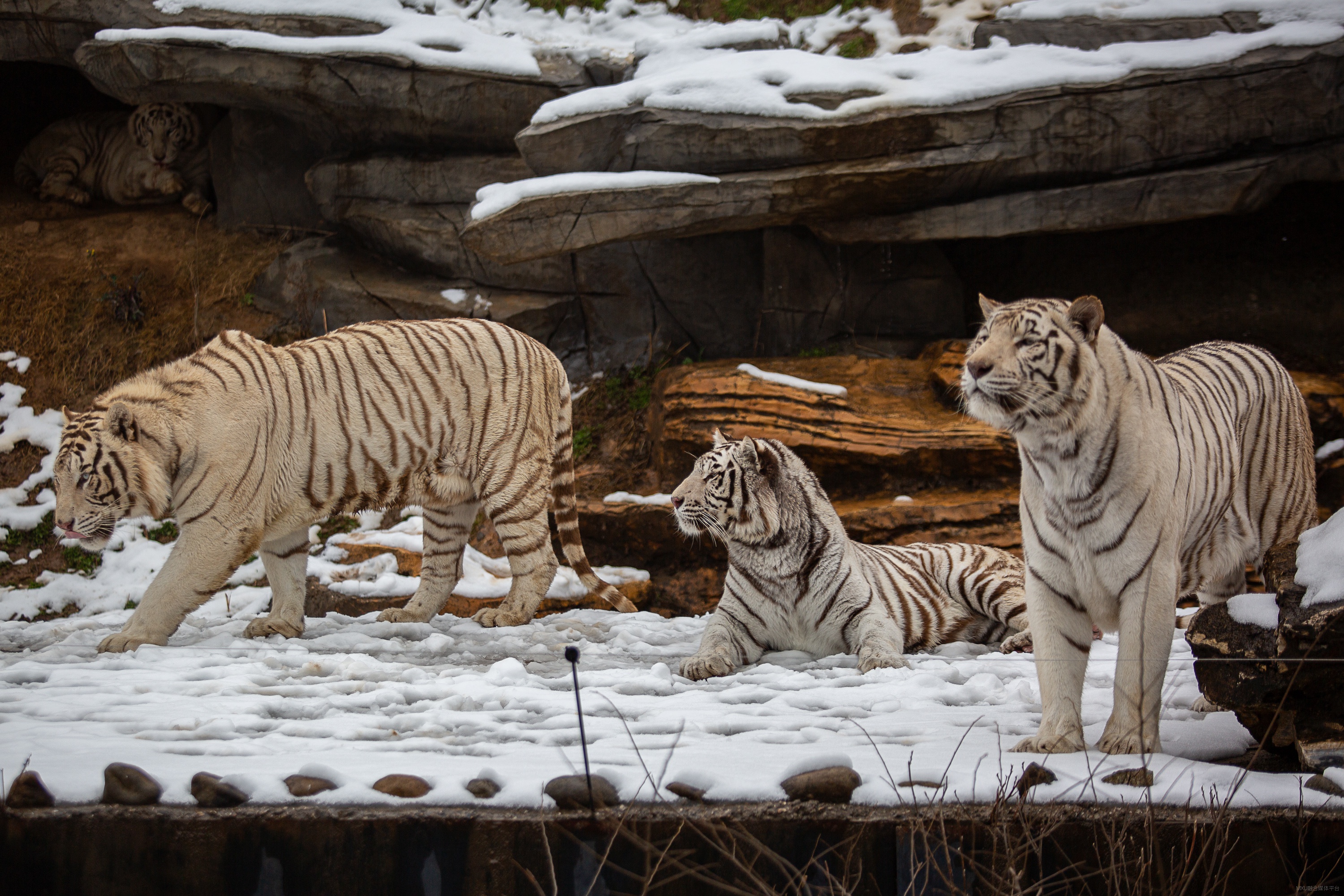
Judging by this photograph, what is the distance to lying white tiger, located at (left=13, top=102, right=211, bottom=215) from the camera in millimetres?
8844

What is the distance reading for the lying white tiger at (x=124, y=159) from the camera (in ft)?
29.0

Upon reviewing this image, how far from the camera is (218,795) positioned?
2303mm

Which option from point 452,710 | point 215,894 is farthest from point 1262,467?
point 215,894

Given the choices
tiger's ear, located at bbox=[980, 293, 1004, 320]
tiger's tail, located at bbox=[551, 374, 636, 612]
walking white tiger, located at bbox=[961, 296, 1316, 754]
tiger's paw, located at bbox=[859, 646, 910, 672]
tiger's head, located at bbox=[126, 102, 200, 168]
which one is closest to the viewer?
walking white tiger, located at bbox=[961, 296, 1316, 754]

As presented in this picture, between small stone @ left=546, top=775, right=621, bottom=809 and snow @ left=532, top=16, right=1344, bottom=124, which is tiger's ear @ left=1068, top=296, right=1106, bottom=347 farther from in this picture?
snow @ left=532, top=16, right=1344, bottom=124

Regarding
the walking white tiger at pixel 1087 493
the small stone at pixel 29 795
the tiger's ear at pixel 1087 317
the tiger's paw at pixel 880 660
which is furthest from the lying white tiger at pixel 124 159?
the tiger's ear at pixel 1087 317

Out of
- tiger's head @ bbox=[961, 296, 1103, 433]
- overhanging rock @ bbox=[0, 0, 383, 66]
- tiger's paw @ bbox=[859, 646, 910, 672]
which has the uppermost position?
overhanging rock @ bbox=[0, 0, 383, 66]

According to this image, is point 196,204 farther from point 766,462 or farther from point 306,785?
point 306,785

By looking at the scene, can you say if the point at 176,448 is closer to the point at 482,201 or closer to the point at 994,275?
the point at 482,201

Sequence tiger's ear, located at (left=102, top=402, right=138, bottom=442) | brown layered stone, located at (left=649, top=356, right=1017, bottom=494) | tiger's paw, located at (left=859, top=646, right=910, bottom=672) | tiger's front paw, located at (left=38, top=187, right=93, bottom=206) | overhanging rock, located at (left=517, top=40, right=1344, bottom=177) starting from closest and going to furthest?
tiger's paw, located at (left=859, top=646, right=910, bottom=672), tiger's ear, located at (left=102, top=402, right=138, bottom=442), overhanging rock, located at (left=517, top=40, right=1344, bottom=177), brown layered stone, located at (left=649, top=356, right=1017, bottom=494), tiger's front paw, located at (left=38, top=187, right=93, bottom=206)

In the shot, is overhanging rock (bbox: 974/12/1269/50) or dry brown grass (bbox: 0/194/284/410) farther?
dry brown grass (bbox: 0/194/284/410)

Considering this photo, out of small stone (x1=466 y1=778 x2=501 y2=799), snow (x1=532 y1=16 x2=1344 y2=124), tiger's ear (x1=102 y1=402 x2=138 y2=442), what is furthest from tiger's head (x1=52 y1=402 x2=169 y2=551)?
snow (x1=532 y1=16 x2=1344 y2=124)

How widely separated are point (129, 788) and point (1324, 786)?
271 centimetres

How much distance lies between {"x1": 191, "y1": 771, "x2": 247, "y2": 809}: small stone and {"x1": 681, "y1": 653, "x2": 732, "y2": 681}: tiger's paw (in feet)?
6.82
